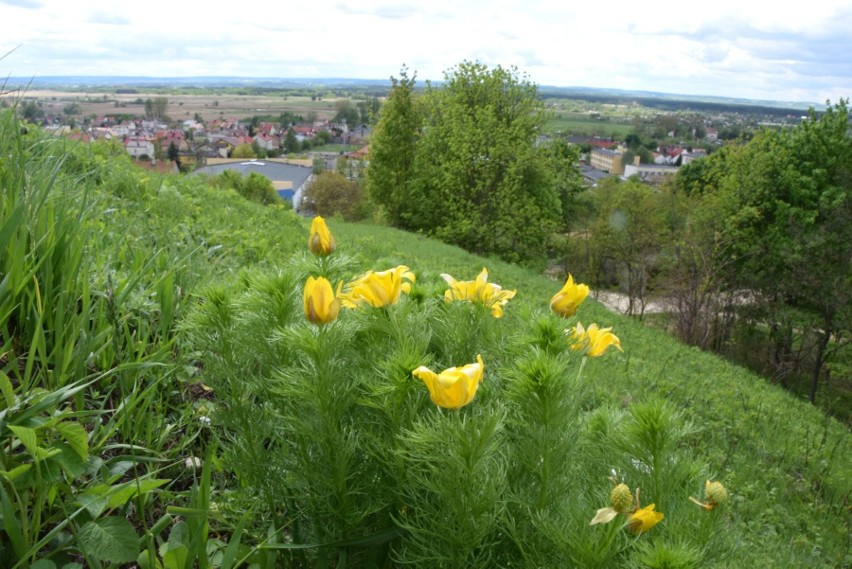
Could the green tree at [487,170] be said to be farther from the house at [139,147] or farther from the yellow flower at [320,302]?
the yellow flower at [320,302]

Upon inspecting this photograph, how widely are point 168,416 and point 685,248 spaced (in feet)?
79.3

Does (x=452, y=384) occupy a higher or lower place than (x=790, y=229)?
higher

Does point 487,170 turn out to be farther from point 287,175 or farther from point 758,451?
point 287,175

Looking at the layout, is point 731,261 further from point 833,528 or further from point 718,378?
point 833,528

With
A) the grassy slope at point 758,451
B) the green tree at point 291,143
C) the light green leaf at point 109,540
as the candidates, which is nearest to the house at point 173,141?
the grassy slope at point 758,451

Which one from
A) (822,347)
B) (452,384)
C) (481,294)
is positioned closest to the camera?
(452,384)

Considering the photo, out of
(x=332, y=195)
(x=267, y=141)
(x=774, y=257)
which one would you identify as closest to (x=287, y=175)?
(x=267, y=141)

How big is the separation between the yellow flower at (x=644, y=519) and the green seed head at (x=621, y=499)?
31 millimetres

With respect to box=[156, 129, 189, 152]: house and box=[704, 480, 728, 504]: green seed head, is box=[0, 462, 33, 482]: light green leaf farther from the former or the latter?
box=[156, 129, 189, 152]: house

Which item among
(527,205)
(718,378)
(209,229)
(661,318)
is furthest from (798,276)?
(209,229)

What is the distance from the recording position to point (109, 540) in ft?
4.55

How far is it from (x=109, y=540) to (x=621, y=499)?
3.65 feet

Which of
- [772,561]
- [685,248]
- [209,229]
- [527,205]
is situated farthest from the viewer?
[527,205]

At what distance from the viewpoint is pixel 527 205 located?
2588 centimetres
